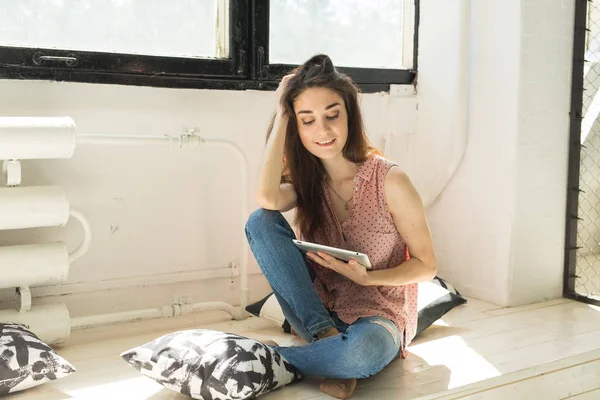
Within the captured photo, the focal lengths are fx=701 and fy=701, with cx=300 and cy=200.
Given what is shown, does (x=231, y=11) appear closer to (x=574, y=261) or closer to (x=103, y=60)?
(x=103, y=60)

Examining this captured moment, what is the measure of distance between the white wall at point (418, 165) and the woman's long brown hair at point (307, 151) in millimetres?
499

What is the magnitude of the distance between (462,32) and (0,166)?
5.30ft

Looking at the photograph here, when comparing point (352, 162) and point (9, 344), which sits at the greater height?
point (352, 162)

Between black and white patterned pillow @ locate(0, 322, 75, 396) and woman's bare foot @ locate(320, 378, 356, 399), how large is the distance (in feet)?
2.03

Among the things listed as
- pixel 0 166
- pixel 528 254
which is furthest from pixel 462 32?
pixel 0 166

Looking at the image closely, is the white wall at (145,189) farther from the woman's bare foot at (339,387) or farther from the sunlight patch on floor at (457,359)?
the woman's bare foot at (339,387)

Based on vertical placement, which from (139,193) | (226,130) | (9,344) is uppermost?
(226,130)

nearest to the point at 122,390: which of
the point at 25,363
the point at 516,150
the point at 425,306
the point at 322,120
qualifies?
the point at 25,363

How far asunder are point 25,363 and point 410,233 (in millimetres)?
979

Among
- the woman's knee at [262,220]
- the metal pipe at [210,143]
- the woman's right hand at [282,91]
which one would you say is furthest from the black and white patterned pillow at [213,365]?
the woman's right hand at [282,91]

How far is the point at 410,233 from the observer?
177 cm

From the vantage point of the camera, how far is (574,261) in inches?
101

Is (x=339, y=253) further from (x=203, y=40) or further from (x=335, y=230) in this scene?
(x=203, y=40)

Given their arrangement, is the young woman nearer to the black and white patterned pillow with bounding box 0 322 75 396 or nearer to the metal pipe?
the metal pipe
